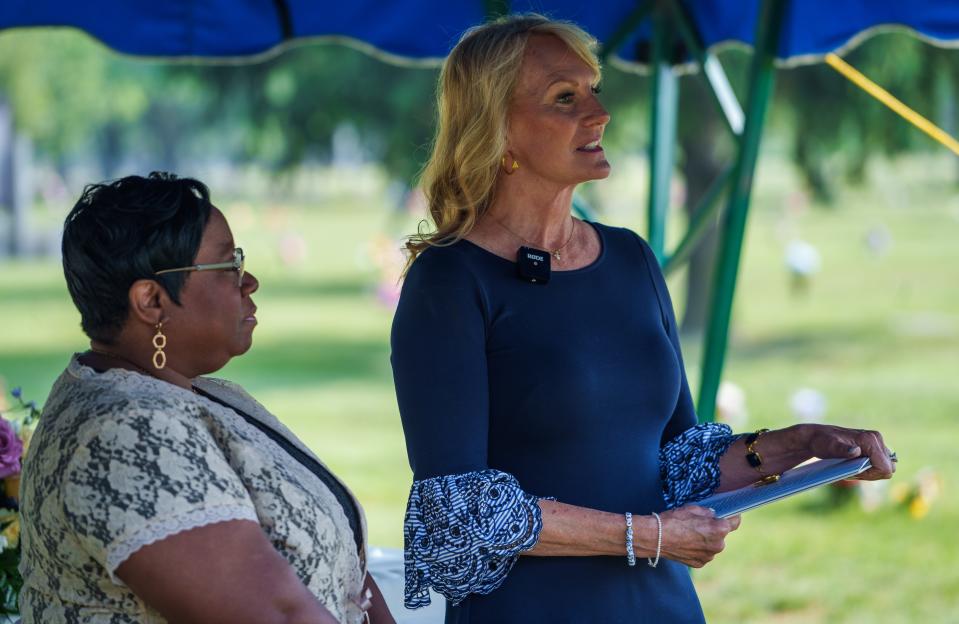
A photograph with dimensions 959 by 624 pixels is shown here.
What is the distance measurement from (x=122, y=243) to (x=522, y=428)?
2.22 ft

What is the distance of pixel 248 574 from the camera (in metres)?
1.62

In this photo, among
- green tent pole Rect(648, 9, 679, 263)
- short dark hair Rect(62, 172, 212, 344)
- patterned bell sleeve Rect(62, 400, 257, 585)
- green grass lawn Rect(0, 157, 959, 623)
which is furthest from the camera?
green grass lawn Rect(0, 157, 959, 623)

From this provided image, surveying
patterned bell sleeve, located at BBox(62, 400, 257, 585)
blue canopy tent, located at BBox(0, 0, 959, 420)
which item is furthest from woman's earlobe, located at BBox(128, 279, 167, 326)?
blue canopy tent, located at BBox(0, 0, 959, 420)

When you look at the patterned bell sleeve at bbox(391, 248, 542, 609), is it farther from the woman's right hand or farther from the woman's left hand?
the woman's left hand

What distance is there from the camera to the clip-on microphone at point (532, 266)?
209 centimetres

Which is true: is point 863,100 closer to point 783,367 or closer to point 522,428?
point 783,367

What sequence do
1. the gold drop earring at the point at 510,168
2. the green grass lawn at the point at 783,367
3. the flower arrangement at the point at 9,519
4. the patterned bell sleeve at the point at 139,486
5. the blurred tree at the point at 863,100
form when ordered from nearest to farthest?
the patterned bell sleeve at the point at 139,486 < the gold drop earring at the point at 510,168 < the flower arrangement at the point at 9,519 < the green grass lawn at the point at 783,367 < the blurred tree at the point at 863,100

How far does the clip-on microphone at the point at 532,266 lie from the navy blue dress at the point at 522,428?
0.02 meters

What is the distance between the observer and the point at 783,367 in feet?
48.9

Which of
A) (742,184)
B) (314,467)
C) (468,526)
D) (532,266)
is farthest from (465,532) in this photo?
(742,184)

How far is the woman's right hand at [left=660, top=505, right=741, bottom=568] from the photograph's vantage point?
1956 mm

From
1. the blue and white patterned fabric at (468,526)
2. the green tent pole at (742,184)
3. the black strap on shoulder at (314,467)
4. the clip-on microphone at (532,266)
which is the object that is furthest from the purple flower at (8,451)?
the green tent pole at (742,184)

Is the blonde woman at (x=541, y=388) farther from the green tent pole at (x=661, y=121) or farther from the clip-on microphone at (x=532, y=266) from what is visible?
the green tent pole at (x=661, y=121)

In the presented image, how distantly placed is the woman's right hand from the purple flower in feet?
4.54
